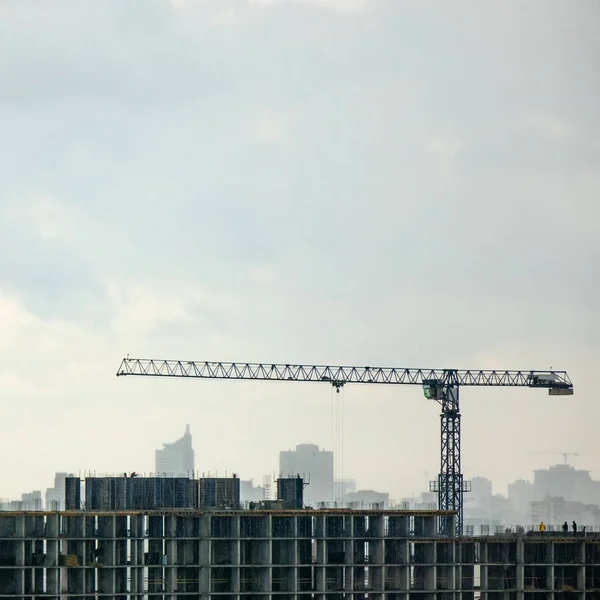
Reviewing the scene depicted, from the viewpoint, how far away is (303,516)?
16550cm

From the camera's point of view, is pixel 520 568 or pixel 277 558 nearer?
pixel 277 558

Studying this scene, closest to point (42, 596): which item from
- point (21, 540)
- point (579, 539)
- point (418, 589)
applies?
point (21, 540)

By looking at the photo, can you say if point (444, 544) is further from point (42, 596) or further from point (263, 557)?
point (42, 596)

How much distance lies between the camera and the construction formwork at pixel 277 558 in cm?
15888

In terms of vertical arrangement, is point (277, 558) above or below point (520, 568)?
above

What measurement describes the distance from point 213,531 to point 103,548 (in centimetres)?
1222

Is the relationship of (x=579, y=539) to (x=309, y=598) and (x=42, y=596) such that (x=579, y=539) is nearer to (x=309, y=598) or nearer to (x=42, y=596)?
(x=309, y=598)

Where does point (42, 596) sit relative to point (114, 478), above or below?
below

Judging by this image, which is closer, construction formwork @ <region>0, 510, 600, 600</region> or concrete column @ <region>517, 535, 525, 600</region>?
construction formwork @ <region>0, 510, 600, 600</region>

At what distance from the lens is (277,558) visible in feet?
541

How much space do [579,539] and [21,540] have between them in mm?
64808

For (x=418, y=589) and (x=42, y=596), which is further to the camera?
(x=418, y=589)

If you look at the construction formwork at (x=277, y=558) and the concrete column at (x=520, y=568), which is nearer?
the construction formwork at (x=277, y=558)

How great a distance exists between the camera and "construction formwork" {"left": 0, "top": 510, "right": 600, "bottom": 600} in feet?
521
